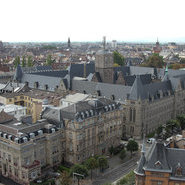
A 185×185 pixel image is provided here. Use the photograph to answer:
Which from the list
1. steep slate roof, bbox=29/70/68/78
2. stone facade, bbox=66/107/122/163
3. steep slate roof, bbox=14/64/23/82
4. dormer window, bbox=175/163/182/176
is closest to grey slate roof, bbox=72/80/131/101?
stone facade, bbox=66/107/122/163

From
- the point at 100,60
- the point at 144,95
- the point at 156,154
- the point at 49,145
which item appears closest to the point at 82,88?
the point at 100,60

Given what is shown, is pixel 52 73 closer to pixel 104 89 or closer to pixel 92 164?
pixel 104 89

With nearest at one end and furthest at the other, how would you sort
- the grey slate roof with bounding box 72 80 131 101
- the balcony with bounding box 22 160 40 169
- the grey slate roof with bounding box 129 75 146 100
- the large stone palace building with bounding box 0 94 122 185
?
1. the balcony with bounding box 22 160 40 169
2. the large stone palace building with bounding box 0 94 122 185
3. the grey slate roof with bounding box 129 75 146 100
4. the grey slate roof with bounding box 72 80 131 101

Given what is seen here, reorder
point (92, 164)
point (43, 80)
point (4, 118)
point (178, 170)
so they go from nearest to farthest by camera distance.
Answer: point (178, 170), point (92, 164), point (4, 118), point (43, 80)

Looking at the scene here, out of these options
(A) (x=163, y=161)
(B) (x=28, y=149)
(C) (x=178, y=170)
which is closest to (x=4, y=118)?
(B) (x=28, y=149)

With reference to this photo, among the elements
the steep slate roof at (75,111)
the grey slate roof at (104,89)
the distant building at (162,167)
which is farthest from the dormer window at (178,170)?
the grey slate roof at (104,89)

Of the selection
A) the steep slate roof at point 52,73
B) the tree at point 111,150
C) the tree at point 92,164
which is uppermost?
the steep slate roof at point 52,73

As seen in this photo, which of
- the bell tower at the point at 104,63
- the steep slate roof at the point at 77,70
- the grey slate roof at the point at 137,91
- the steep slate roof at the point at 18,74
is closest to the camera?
the grey slate roof at the point at 137,91

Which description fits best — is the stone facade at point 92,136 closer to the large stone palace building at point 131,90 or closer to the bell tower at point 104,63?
the large stone palace building at point 131,90

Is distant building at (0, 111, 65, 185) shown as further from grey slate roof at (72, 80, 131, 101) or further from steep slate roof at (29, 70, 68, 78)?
steep slate roof at (29, 70, 68, 78)
